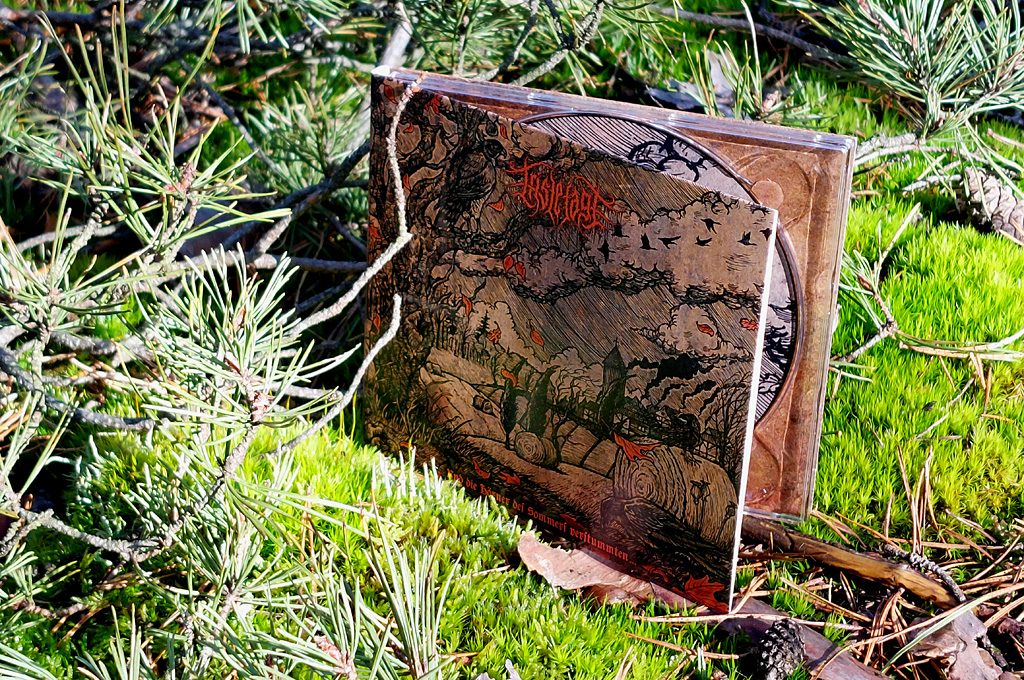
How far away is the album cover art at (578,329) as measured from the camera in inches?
39.3

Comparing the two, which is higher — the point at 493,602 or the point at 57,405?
the point at 57,405

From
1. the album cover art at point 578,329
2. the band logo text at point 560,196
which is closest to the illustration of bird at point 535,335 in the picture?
the album cover art at point 578,329

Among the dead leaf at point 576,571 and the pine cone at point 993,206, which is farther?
the pine cone at point 993,206

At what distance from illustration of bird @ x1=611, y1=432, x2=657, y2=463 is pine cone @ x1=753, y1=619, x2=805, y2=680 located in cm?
28

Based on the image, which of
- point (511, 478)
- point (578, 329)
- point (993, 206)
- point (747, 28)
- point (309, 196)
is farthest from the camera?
point (747, 28)

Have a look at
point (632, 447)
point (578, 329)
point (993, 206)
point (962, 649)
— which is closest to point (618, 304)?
point (578, 329)

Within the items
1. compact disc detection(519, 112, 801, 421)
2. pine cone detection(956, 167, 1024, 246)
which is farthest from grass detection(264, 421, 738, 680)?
pine cone detection(956, 167, 1024, 246)

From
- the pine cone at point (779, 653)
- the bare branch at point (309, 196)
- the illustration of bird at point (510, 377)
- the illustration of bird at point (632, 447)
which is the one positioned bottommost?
the pine cone at point (779, 653)

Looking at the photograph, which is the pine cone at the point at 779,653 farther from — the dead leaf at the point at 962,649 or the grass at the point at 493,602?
the dead leaf at the point at 962,649

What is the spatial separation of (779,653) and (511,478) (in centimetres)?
45

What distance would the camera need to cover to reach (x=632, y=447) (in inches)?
43.8

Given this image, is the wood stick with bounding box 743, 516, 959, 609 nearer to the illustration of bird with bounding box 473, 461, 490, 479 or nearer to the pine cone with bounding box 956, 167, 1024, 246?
the illustration of bird with bounding box 473, 461, 490, 479

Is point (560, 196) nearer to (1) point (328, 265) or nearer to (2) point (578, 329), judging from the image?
(2) point (578, 329)

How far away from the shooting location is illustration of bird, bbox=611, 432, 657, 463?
1.10m
